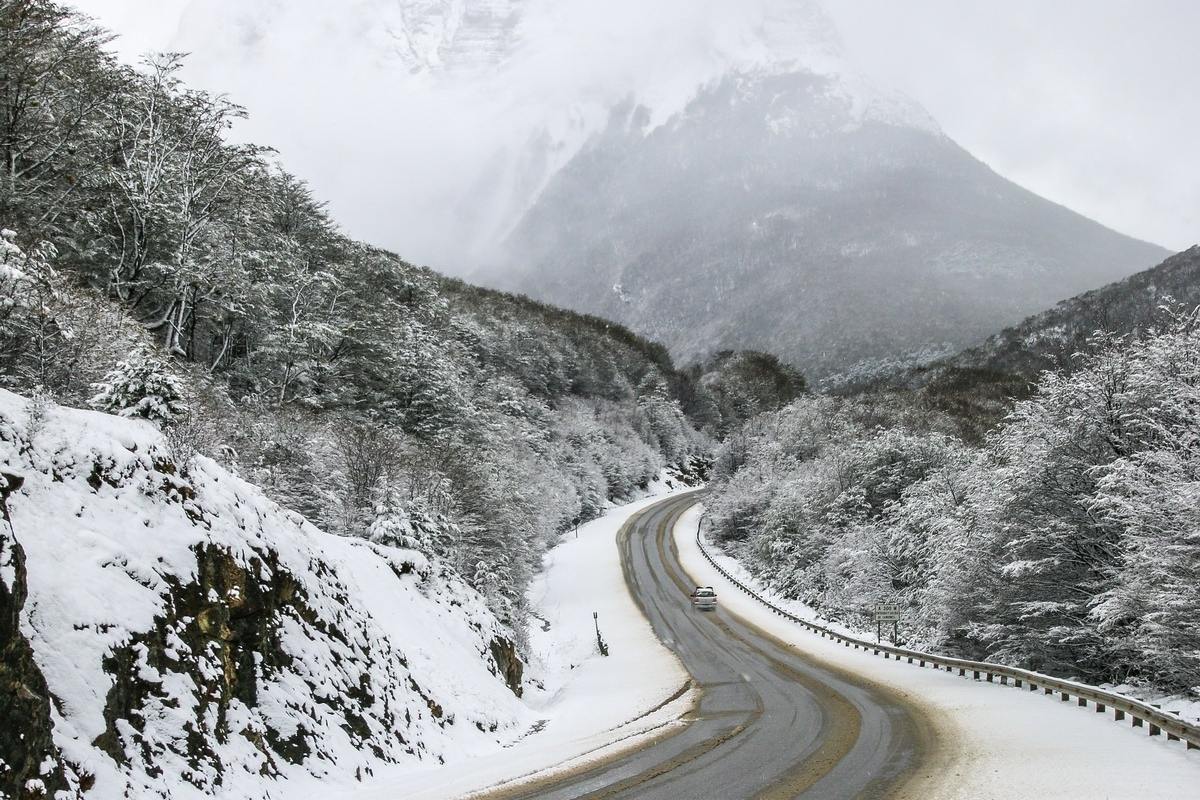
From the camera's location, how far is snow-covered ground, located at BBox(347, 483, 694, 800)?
1032 centimetres

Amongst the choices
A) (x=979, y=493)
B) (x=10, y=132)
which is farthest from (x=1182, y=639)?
(x=10, y=132)

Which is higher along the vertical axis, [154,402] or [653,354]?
[653,354]

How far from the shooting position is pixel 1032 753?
10859 millimetres

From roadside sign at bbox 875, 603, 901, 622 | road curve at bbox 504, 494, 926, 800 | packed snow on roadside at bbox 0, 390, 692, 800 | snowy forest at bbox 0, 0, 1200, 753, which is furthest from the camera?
roadside sign at bbox 875, 603, 901, 622

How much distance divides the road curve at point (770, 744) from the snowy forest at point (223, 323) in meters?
8.50

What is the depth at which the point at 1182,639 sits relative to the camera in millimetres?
13258

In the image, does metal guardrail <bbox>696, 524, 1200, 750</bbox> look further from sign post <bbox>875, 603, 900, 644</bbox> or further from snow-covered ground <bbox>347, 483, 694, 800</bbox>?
snow-covered ground <bbox>347, 483, 694, 800</bbox>

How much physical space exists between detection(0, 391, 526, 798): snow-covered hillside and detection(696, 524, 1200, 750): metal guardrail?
12.1 m

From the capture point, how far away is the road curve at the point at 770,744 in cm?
964

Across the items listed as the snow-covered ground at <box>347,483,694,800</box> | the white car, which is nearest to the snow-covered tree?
the snow-covered ground at <box>347,483,694,800</box>

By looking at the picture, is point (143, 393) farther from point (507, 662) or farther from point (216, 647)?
point (507, 662)

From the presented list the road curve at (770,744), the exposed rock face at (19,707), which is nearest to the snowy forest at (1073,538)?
the road curve at (770,744)

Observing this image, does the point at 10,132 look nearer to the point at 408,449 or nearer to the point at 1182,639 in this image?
the point at 408,449

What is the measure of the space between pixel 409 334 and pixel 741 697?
34.3 meters
